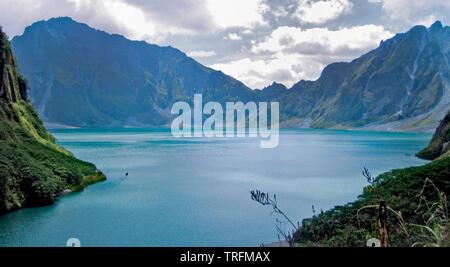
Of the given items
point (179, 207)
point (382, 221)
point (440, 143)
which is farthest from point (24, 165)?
point (440, 143)

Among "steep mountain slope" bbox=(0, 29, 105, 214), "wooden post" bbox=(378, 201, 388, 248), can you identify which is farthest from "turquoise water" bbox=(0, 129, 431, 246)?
"wooden post" bbox=(378, 201, 388, 248)

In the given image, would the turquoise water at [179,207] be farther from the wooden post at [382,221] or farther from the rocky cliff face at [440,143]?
the wooden post at [382,221]

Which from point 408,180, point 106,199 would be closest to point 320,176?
point 408,180

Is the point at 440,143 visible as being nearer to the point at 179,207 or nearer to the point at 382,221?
the point at 179,207

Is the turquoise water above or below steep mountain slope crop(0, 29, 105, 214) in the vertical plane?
below

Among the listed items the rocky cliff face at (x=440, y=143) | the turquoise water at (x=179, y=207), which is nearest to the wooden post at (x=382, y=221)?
the turquoise water at (x=179, y=207)

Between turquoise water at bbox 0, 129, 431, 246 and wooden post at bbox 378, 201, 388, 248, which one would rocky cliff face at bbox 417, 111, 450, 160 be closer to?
turquoise water at bbox 0, 129, 431, 246

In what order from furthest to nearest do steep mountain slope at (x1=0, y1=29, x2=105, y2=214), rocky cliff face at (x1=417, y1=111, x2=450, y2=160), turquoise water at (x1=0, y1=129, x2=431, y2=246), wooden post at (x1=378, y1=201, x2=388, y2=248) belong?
rocky cliff face at (x1=417, y1=111, x2=450, y2=160)
steep mountain slope at (x1=0, y1=29, x2=105, y2=214)
turquoise water at (x1=0, y1=129, x2=431, y2=246)
wooden post at (x1=378, y1=201, x2=388, y2=248)
